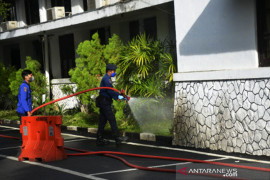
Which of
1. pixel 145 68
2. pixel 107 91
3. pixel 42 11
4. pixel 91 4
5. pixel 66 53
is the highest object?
pixel 42 11

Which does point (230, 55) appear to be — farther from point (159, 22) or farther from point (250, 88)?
point (159, 22)

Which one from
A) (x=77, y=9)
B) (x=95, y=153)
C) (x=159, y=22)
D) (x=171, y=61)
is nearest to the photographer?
(x=95, y=153)

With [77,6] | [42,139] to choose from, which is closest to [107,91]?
[42,139]

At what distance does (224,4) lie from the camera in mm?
9992

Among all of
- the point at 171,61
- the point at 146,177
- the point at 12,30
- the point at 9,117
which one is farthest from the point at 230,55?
the point at 12,30

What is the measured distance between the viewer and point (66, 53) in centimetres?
2177

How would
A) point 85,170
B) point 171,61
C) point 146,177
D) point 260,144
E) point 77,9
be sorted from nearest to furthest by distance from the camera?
point 146,177 < point 85,170 < point 260,144 < point 171,61 < point 77,9

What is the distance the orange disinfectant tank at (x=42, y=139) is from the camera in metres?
9.30

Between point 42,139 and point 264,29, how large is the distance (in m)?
5.29

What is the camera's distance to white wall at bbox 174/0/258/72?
9617mm

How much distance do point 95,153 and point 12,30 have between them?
14619mm

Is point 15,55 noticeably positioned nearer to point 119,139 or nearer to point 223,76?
point 119,139

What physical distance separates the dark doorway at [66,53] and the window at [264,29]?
1302cm

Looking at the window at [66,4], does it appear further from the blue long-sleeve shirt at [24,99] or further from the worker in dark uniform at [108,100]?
the worker in dark uniform at [108,100]
